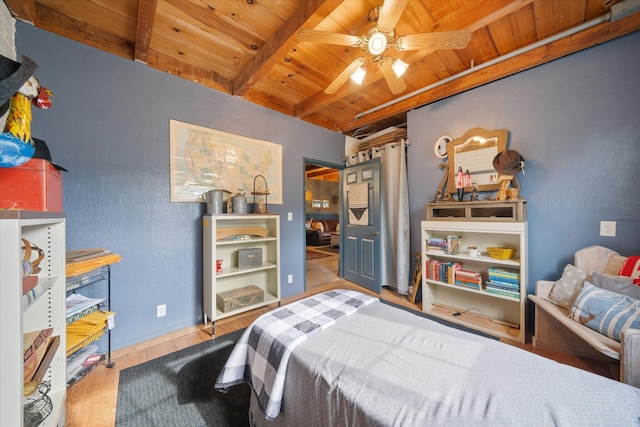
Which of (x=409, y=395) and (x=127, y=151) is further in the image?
(x=127, y=151)

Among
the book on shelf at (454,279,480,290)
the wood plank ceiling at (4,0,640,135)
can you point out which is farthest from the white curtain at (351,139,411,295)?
the wood plank ceiling at (4,0,640,135)

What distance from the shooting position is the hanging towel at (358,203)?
139 inches

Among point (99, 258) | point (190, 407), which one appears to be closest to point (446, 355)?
point (190, 407)

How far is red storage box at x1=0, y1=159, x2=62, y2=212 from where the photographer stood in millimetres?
964

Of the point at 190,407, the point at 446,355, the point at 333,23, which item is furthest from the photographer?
the point at 333,23

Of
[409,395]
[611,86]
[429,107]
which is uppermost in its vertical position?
[429,107]

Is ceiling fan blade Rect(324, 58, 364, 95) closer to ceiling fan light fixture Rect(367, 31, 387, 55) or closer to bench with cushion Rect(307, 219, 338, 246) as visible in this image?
ceiling fan light fixture Rect(367, 31, 387, 55)

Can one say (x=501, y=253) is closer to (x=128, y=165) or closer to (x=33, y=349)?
(x=33, y=349)

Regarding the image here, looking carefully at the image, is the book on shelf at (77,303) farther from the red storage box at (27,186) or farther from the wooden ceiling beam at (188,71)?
the wooden ceiling beam at (188,71)

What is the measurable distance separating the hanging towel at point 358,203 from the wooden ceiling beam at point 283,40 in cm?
212

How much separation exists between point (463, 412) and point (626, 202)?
2.49 m

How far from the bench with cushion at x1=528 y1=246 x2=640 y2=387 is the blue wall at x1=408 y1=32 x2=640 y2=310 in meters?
0.22

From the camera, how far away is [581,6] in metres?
1.74

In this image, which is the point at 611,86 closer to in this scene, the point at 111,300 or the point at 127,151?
the point at 127,151
